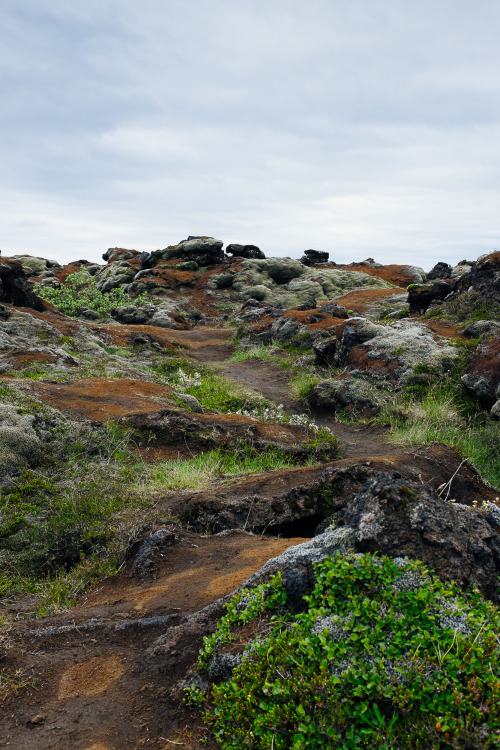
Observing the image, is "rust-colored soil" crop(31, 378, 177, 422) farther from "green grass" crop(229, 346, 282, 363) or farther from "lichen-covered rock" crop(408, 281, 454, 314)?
"lichen-covered rock" crop(408, 281, 454, 314)

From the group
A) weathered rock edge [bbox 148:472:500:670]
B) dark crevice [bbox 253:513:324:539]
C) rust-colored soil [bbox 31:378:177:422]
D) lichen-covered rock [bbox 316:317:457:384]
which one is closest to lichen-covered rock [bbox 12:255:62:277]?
lichen-covered rock [bbox 316:317:457:384]

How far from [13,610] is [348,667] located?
3.30 meters

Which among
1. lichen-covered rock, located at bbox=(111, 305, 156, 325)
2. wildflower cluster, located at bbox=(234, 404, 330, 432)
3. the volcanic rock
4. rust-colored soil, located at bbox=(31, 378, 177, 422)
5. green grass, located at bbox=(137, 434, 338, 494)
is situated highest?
lichen-covered rock, located at bbox=(111, 305, 156, 325)

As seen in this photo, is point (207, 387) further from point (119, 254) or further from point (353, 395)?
point (119, 254)

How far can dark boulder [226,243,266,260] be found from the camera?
49.0m

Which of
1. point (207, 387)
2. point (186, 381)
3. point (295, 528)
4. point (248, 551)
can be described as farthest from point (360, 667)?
point (186, 381)

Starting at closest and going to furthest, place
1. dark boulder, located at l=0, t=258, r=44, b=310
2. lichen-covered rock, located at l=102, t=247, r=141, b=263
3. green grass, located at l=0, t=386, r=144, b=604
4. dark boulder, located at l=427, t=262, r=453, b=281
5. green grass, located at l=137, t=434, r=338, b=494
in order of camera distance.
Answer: green grass, located at l=0, t=386, r=144, b=604
green grass, located at l=137, t=434, r=338, b=494
dark boulder, located at l=0, t=258, r=44, b=310
dark boulder, located at l=427, t=262, r=453, b=281
lichen-covered rock, located at l=102, t=247, r=141, b=263

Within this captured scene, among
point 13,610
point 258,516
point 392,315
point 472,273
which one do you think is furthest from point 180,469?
point 392,315

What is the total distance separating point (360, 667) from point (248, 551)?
8.27 feet

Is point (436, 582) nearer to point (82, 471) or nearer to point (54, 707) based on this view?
point (54, 707)

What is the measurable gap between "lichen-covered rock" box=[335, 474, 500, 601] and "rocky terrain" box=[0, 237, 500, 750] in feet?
0.05

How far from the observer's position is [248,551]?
186 inches

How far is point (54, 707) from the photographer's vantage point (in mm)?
2857

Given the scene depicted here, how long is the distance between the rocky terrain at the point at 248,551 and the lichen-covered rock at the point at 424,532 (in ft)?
0.05
